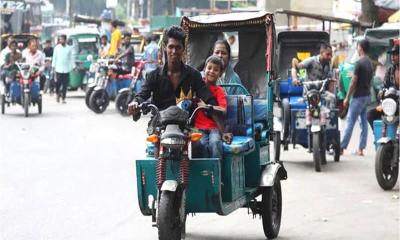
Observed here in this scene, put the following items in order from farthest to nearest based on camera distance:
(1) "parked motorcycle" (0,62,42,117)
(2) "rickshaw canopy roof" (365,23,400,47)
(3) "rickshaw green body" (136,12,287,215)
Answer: (2) "rickshaw canopy roof" (365,23,400,47), (1) "parked motorcycle" (0,62,42,117), (3) "rickshaw green body" (136,12,287,215)

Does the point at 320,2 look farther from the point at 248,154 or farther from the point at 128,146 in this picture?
the point at 248,154

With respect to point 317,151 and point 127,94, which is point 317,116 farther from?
point 127,94

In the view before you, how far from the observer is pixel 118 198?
33.3 ft

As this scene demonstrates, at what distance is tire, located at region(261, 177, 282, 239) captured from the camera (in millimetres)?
7926

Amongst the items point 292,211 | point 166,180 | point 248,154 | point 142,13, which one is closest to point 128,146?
point 292,211

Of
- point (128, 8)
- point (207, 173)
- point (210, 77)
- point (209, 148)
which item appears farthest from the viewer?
point (128, 8)

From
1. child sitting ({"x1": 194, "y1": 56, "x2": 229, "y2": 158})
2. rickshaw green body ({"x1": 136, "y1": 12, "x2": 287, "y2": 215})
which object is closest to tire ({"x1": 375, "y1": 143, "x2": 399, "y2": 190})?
rickshaw green body ({"x1": 136, "y1": 12, "x2": 287, "y2": 215})

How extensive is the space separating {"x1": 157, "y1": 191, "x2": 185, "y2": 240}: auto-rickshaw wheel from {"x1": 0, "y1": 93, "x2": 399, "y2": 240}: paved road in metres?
1.42

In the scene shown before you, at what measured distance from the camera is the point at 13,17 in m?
42.2

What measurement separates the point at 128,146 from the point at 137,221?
21.4 ft

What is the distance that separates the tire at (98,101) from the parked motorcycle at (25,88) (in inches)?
48.3

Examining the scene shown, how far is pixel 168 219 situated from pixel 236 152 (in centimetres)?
99

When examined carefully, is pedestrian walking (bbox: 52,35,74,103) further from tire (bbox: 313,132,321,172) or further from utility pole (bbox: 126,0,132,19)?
utility pole (bbox: 126,0,132,19)

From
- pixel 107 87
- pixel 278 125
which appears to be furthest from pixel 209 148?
pixel 107 87
